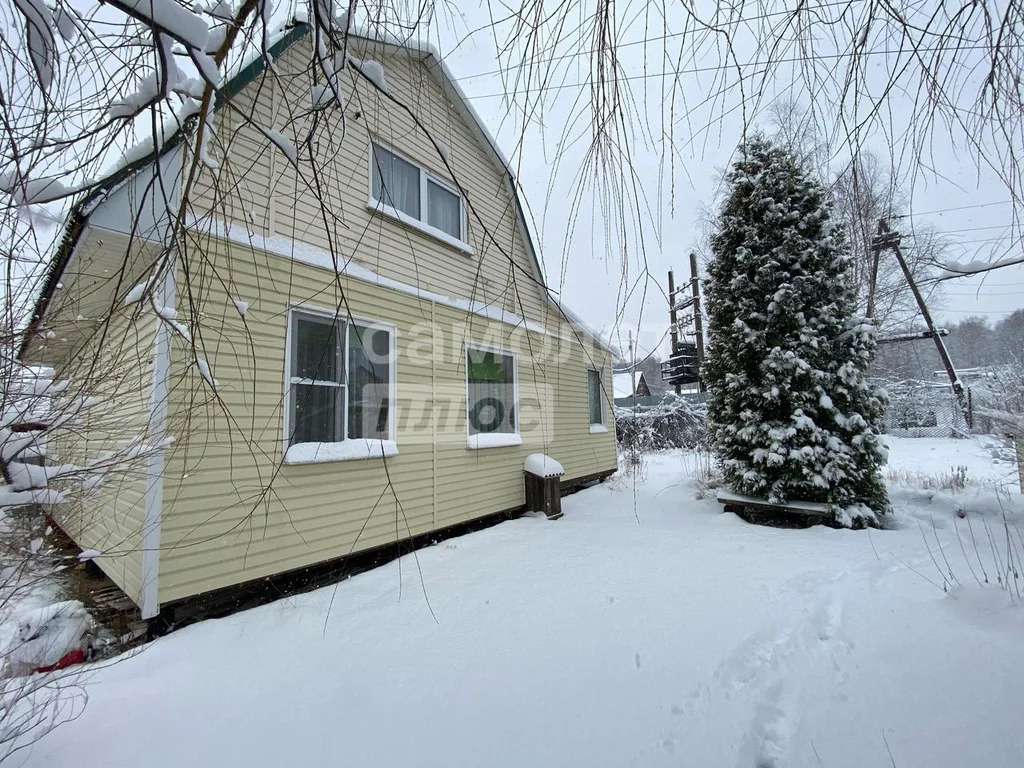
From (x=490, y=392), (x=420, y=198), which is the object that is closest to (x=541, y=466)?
(x=490, y=392)

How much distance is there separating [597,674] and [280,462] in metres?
2.16

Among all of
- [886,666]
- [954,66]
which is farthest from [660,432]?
[954,66]

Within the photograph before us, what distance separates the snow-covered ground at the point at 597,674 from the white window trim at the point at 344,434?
121 centimetres

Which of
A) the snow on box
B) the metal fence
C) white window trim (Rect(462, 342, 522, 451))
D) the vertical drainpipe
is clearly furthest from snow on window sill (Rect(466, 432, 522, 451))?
the metal fence

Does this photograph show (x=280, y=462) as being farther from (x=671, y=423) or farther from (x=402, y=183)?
(x=671, y=423)

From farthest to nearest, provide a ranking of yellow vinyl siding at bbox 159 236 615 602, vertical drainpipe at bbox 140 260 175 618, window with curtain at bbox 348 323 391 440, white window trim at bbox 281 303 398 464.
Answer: window with curtain at bbox 348 323 391 440 → white window trim at bbox 281 303 398 464 → yellow vinyl siding at bbox 159 236 615 602 → vertical drainpipe at bbox 140 260 175 618

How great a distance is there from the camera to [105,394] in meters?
2.83

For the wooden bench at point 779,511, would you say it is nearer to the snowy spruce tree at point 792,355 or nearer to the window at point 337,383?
the snowy spruce tree at point 792,355

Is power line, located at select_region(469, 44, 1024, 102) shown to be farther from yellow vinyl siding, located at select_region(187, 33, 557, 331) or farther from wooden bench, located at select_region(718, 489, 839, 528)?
wooden bench, located at select_region(718, 489, 839, 528)

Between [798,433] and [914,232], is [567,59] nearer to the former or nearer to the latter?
[914,232]

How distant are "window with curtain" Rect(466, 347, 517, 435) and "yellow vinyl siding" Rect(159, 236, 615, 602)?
0.30 m

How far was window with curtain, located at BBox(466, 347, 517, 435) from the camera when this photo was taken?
20.9 ft

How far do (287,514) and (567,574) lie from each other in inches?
103

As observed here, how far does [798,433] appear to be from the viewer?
594 centimetres
